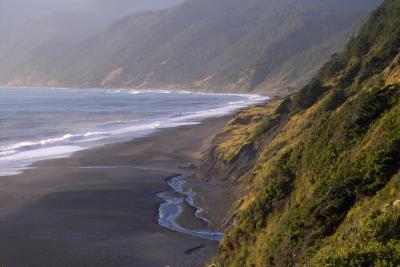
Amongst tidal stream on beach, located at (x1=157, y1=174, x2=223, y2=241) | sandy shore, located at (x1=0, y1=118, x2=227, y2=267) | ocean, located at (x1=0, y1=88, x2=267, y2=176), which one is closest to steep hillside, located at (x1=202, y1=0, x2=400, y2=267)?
sandy shore, located at (x1=0, y1=118, x2=227, y2=267)

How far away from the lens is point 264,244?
12.6 m

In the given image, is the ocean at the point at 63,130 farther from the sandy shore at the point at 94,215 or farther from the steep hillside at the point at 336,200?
the steep hillside at the point at 336,200

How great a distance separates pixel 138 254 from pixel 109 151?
86.2ft

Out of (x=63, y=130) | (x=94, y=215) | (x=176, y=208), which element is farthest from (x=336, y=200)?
(x=63, y=130)

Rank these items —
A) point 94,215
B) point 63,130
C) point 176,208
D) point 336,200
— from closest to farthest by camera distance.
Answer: point 336,200, point 94,215, point 176,208, point 63,130

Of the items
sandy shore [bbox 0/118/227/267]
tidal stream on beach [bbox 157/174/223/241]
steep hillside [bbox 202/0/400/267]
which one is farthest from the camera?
tidal stream on beach [bbox 157/174/223/241]

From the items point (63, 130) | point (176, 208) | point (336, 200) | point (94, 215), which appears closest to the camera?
point (336, 200)

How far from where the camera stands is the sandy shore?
20453 millimetres

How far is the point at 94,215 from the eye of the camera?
2592 cm

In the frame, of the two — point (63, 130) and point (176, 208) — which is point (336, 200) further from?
point (63, 130)

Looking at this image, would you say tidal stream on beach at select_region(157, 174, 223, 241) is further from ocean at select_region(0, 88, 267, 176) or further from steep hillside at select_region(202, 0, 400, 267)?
ocean at select_region(0, 88, 267, 176)

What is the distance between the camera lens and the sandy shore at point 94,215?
20.5 meters

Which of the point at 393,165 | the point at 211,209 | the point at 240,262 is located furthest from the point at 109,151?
the point at 393,165

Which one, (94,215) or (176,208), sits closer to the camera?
(94,215)
